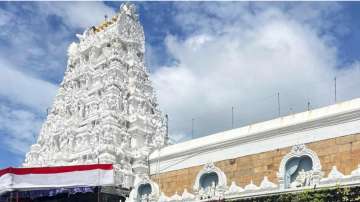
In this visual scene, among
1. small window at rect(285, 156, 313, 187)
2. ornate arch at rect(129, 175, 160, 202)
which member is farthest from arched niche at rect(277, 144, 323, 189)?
ornate arch at rect(129, 175, 160, 202)

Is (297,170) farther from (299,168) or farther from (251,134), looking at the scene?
(251,134)

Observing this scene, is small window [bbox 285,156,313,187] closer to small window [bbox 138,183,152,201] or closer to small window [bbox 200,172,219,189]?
small window [bbox 200,172,219,189]

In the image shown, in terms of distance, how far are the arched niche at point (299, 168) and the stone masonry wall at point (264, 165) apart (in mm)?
293

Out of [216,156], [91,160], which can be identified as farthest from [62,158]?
[216,156]

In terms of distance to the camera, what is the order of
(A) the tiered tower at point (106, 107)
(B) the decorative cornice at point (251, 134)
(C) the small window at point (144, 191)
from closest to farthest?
(B) the decorative cornice at point (251, 134) → (C) the small window at point (144, 191) → (A) the tiered tower at point (106, 107)

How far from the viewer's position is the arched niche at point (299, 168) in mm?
19000

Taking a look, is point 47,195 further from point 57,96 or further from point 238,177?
point 57,96

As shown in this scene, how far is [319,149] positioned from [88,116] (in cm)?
2553

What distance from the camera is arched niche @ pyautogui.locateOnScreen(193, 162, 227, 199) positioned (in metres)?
21.6

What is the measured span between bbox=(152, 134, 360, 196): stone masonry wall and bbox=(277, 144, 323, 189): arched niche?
11.5 inches

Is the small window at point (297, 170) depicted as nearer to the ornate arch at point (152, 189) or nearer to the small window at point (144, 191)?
the ornate arch at point (152, 189)

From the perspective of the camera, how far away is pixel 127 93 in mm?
42875

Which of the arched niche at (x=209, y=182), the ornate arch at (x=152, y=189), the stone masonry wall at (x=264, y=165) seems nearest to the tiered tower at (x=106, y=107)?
the ornate arch at (x=152, y=189)

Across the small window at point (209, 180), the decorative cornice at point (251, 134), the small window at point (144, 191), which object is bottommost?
the small window at point (144, 191)
